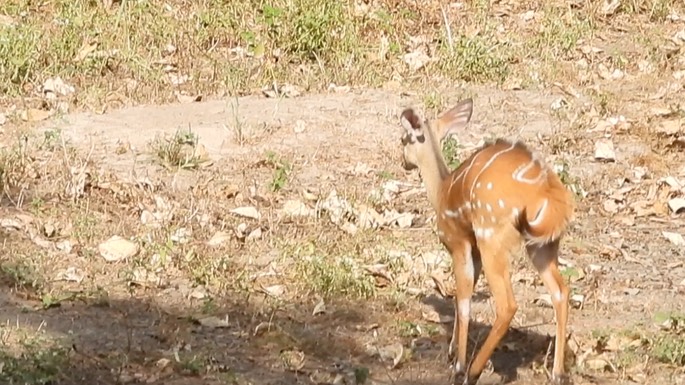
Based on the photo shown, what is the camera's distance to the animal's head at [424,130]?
A: 657cm

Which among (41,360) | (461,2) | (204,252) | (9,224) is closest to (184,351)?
(41,360)

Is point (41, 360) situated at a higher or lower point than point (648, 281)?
higher

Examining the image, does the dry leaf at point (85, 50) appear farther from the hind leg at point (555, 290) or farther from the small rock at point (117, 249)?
the hind leg at point (555, 290)

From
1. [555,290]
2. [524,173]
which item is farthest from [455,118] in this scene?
[555,290]

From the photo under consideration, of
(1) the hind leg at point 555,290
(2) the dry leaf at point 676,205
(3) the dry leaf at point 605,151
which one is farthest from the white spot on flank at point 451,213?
(3) the dry leaf at point 605,151

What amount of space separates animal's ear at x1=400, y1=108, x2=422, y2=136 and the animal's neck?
0.10m

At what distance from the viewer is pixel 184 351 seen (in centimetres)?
630

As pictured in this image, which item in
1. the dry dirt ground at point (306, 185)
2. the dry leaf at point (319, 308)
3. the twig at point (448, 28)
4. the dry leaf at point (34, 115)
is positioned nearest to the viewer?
the dry dirt ground at point (306, 185)

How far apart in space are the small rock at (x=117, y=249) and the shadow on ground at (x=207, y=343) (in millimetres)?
456

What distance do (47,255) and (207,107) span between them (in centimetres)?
269

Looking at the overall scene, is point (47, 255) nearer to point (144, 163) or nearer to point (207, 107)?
point (144, 163)

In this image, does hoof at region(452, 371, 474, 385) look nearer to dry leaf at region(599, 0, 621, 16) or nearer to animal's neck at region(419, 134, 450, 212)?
animal's neck at region(419, 134, 450, 212)

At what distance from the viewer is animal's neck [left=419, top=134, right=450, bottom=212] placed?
659 centimetres

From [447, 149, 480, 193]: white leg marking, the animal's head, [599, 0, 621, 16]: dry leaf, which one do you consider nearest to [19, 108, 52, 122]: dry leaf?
the animal's head
